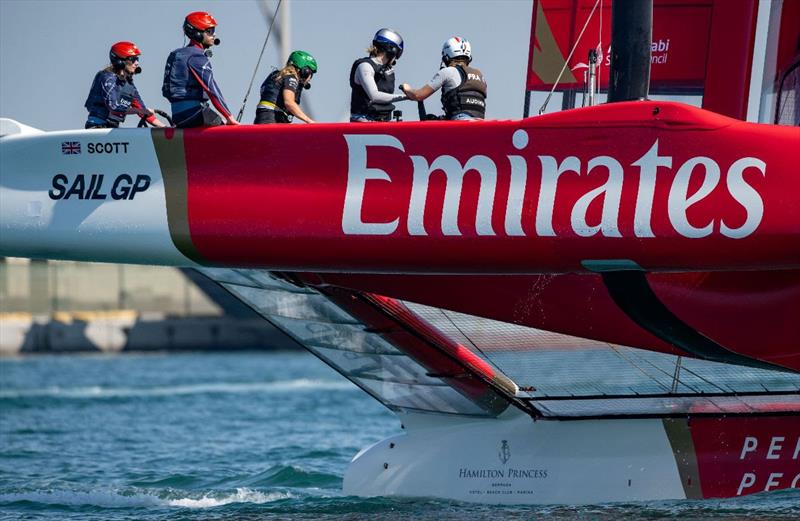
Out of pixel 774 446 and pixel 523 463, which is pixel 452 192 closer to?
pixel 523 463

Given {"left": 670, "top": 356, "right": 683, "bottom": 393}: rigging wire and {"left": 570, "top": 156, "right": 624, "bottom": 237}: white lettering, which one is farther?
{"left": 670, "top": 356, "right": 683, "bottom": 393}: rigging wire

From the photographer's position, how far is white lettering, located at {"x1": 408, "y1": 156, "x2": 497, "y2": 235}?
651 cm

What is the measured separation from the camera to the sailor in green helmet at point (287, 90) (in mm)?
7266

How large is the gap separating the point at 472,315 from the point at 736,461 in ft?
5.94

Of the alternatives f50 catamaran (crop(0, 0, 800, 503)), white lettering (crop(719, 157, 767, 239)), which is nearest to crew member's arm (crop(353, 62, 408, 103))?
f50 catamaran (crop(0, 0, 800, 503))

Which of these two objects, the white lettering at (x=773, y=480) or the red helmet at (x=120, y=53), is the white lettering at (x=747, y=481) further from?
the red helmet at (x=120, y=53)

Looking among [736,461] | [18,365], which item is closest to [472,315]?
[736,461]

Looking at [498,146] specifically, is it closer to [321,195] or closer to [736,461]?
[321,195]

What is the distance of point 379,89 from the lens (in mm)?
7277

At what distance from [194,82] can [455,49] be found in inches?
53.5

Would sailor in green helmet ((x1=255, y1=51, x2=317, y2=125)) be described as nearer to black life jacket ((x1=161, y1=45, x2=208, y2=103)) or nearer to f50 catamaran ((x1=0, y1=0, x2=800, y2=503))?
black life jacket ((x1=161, y1=45, x2=208, y2=103))

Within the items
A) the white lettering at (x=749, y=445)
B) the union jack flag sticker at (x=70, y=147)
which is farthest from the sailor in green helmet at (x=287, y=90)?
the white lettering at (x=749, y=445)

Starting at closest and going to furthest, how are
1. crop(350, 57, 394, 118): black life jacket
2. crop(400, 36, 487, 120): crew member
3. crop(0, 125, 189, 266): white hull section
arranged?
crop(0, 125, 189, 266): white hull section → crop(400, 36, 487, 120): crew member → crop(350, 57, 394, 118): black life jacket

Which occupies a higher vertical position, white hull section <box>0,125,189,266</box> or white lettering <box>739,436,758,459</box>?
white hull section <box>0,125,189,266</box>
